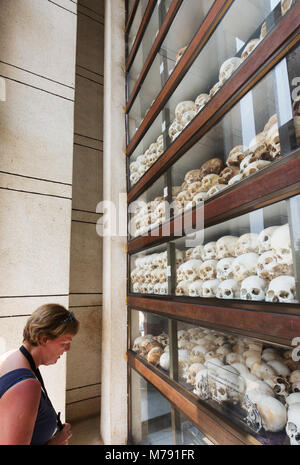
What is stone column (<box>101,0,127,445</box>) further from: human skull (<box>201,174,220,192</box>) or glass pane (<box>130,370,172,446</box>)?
human skull (<box>201,174,220,192</box>)

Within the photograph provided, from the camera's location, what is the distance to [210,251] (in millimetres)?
1424

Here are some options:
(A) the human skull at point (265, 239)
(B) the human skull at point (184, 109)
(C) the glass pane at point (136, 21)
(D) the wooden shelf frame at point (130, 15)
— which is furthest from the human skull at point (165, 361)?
(D) the wooden shelf frame at point (130, 15)

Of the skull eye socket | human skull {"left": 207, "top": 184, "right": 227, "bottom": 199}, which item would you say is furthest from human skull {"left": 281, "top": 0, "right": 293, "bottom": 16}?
the skull eye socket

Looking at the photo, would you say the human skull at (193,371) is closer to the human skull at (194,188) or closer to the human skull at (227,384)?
the human skull at (227,384)

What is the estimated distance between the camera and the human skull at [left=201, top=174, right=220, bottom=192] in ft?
4.71

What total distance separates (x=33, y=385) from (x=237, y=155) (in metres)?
1.28

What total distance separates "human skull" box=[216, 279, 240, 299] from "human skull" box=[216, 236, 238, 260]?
0.14m

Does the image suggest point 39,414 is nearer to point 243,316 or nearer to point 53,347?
point 53,347

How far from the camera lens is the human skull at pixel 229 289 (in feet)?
3.82

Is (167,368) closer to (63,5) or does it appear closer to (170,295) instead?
(170,295)

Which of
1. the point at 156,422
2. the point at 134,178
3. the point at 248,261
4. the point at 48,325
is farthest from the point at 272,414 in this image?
the point at 134,178

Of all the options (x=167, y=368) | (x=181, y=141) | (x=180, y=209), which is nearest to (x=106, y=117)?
(x=181, y=141)

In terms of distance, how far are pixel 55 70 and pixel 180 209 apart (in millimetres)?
1907

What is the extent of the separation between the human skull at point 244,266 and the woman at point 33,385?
2.54 feet
